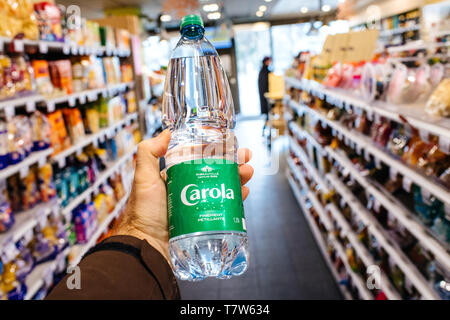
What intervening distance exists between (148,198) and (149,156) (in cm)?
12

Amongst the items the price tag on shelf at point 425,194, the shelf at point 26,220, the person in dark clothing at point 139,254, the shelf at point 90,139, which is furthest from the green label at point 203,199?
the shelf at point 90,139

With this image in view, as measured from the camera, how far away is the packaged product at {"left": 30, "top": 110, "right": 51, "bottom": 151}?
2459 millimetres

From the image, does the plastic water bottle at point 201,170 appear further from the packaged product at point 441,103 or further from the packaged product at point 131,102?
the packaged product at point 131,102

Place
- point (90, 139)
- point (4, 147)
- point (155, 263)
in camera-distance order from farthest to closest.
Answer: point (90, 139)
point (4, 147)
point (155, 263)

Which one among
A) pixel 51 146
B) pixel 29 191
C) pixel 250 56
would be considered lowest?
pixel 29 191

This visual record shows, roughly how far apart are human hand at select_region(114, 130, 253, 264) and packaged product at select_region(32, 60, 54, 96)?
193 cm

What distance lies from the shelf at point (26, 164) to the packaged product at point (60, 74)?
706mm

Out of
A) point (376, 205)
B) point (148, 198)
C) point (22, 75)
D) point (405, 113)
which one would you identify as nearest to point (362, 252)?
point (376, 205)

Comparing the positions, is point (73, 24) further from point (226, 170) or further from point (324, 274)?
point (324, 274)

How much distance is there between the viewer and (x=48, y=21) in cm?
266

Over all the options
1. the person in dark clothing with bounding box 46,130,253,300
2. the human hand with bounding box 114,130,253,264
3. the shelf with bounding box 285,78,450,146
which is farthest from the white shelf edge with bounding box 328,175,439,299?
the human hand with bounding box 114,130,253,264

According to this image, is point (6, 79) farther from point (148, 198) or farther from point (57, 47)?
point (148, 198)

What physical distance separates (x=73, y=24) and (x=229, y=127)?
2294 mm
